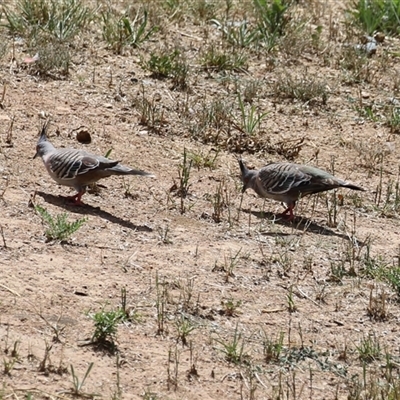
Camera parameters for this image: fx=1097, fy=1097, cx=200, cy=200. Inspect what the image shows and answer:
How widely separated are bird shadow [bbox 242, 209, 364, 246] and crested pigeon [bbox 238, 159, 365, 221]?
0.07 m

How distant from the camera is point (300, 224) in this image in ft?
28.4

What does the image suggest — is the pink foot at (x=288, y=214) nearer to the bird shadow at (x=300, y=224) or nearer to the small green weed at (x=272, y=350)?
the bird shadow at (x=300, y=224)

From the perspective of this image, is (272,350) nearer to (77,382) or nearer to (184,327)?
(184,327)

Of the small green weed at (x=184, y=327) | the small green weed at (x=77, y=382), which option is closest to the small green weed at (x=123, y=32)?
the small green weed at (x=184, y=327)

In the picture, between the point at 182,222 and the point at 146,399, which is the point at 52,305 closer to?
the point at 146,399

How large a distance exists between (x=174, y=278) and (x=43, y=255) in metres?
0.85

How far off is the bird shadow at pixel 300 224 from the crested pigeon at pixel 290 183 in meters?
0.07

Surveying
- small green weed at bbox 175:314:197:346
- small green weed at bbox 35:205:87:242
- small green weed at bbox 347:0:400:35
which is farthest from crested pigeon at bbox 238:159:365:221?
small green weed at bbox 347:0:400:35

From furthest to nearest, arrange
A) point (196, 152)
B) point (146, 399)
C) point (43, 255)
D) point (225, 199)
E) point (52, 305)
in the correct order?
1. point (196, 152)
2. point (225, 199)
3. point (43, 255)
4. point (52, 305)
5. point (146, 399)

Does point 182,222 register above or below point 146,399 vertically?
above

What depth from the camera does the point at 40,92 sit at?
10062 millimetres

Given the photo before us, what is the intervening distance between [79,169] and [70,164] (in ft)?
0.26

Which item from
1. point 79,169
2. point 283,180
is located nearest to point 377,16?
point 283,180

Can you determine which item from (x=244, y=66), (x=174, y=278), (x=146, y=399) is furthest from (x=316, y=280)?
(x=244, y=66)
